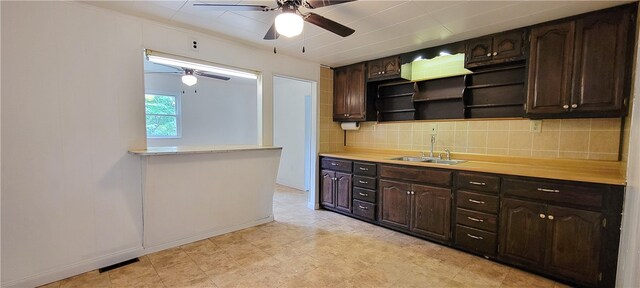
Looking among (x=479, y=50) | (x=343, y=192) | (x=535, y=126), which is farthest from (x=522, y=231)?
(x=343, y=192)

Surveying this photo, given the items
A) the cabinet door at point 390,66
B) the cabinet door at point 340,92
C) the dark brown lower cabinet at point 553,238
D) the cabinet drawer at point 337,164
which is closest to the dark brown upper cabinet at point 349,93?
the cabinet door at point 340,92

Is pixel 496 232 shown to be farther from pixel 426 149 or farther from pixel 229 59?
pixel 229 59

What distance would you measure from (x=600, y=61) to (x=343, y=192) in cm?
286

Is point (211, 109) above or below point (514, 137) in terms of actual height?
above

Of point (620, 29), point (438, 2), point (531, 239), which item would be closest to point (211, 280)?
point (531, 239)

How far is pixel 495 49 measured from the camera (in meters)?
2.72

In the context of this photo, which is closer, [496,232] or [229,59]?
[496,232]

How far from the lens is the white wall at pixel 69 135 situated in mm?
1957

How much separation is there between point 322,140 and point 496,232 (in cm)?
248

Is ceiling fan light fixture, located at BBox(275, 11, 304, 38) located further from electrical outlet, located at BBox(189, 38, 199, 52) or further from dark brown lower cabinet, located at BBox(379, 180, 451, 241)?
dark brown lower cabinet, located at BBox(379, 180, 451, 241)

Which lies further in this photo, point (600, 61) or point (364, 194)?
point (364, 194)

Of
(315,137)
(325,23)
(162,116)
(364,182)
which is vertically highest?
(325,23)

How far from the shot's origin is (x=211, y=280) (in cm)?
219

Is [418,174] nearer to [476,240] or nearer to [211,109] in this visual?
[476,240]
